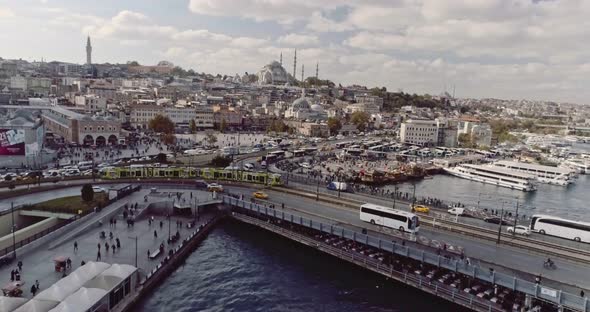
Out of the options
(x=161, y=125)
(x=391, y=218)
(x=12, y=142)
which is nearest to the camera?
(x=391, y=218)

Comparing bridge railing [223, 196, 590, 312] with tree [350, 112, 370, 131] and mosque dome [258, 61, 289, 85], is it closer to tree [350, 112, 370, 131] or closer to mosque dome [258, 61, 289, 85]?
tree [350, 112, 370, 131]

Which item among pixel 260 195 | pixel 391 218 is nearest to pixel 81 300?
pixel 391 218

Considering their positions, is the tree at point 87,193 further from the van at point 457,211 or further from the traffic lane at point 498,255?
the van at point 457,211

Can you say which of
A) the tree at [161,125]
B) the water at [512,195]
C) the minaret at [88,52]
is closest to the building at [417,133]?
the water at [512,195]

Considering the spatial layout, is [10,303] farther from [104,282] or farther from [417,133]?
[417,133]

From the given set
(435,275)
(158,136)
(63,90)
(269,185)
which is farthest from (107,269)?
(63,90)

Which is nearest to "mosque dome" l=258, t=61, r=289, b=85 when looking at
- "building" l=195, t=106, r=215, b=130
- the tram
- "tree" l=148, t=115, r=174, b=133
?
"building" l=195, t=106, r=215, b=130
